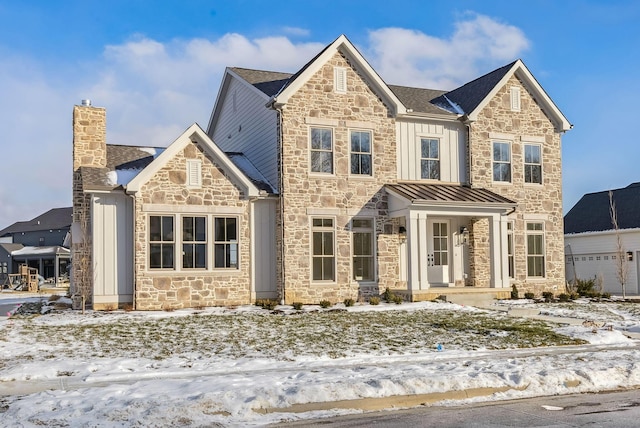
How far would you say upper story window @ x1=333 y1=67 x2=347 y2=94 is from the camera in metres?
22.4

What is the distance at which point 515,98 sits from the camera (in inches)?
998

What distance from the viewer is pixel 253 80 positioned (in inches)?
977

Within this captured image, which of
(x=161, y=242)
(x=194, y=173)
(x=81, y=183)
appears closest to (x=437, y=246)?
(x=194, y=173)

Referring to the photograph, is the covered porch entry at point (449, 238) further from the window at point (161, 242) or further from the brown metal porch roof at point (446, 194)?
the window at point (161, 242)

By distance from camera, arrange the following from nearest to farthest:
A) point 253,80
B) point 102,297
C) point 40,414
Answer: point 40,414 < point 102,297 < point 253,80

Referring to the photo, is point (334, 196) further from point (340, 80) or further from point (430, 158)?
point (430, 158)

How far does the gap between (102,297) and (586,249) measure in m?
23.3

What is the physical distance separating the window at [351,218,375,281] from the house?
0.15ft

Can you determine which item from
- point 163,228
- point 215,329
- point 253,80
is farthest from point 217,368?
point 253,80

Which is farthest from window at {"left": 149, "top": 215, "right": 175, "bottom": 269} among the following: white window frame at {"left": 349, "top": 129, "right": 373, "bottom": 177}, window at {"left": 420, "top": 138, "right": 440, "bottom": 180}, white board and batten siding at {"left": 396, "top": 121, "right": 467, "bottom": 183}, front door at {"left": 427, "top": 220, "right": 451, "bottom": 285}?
front door at {"left": 427, "top": 220, "right": 451, "bottom": 285}

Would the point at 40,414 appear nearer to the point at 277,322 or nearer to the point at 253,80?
the point at 277,322

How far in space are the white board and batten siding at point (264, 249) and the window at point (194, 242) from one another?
1.56 meters

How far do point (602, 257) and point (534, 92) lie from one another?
10.5 metres

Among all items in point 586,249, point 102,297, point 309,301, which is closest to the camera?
point 102,297
